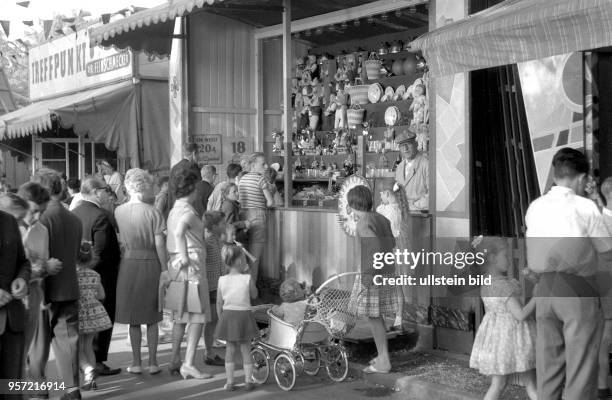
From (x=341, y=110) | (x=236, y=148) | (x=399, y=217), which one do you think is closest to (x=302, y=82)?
(x=341, y=110)

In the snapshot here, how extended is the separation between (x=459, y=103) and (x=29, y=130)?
11.6m

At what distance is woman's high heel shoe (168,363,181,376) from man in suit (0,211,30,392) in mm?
2426

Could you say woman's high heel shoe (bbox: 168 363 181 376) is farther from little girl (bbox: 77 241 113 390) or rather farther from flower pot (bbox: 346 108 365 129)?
flower pot (bbox: 346 108 365 129)

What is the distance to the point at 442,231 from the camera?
8.22 metres

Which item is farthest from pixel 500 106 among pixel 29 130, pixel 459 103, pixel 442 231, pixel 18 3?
pixel 18 3

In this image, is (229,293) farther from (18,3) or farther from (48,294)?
(18,3)

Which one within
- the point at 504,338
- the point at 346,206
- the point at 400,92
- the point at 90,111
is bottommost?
the point at 504,338

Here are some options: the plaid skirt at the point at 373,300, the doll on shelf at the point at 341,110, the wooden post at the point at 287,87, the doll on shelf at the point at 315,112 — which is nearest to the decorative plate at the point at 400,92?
the doll on shelf at the point at 341,110

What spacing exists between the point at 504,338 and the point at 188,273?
2.91m

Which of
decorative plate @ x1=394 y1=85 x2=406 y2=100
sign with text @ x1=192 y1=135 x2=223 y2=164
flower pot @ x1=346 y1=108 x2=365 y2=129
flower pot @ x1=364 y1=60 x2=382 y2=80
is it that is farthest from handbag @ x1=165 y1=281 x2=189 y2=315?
flower pot @ x1=364 y1=60 x2=382 y2=80

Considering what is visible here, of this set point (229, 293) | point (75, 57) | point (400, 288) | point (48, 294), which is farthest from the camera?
point (75, 57)

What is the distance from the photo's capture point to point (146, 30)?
40.4 ft

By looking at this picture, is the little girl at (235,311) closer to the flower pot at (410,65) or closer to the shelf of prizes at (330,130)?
the shelf of prizes at (330,130)

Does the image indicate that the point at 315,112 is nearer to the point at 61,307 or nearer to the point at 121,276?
the point at 121,276
